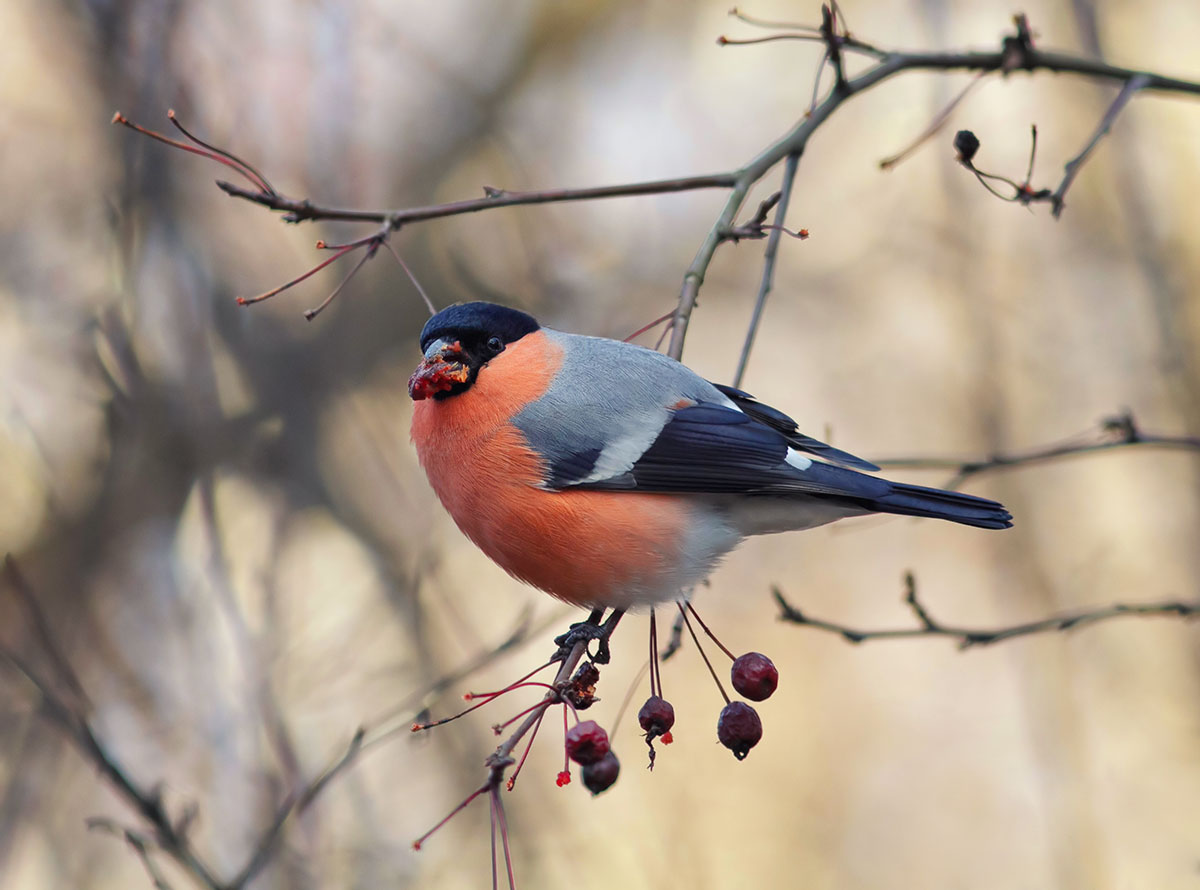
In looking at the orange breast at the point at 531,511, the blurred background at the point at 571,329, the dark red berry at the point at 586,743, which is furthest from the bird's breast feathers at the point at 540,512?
the blurred background at the point at 571,329

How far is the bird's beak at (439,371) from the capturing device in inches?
122

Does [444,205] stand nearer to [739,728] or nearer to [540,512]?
[540,512]

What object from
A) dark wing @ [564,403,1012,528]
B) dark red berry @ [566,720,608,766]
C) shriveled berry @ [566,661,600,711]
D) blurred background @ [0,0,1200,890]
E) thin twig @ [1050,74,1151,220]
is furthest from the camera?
blurred background @ [0,0,1200,890]

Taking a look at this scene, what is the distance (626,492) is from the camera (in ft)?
10.5

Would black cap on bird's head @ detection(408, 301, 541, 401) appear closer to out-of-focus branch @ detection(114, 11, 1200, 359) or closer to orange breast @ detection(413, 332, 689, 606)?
orange breast @ detection(413, 332, 689, 606)

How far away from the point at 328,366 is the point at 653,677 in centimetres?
460

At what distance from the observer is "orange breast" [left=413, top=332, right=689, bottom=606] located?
3.08 metres

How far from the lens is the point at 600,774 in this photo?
216 centimetres

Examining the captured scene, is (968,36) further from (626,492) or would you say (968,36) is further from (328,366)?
(626,492)

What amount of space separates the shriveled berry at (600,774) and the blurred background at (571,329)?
199 cm

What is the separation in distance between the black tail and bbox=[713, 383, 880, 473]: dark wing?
0.30 metres

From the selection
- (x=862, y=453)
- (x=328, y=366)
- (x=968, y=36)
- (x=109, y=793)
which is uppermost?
(x=968, y=36)

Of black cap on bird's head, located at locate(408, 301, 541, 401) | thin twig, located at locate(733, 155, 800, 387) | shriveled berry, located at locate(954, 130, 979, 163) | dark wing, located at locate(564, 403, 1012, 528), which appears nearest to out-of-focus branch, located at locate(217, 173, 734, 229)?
thin twig, located at locate(733, 155, 800, 387)

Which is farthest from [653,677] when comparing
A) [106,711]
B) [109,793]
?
[109,793]
